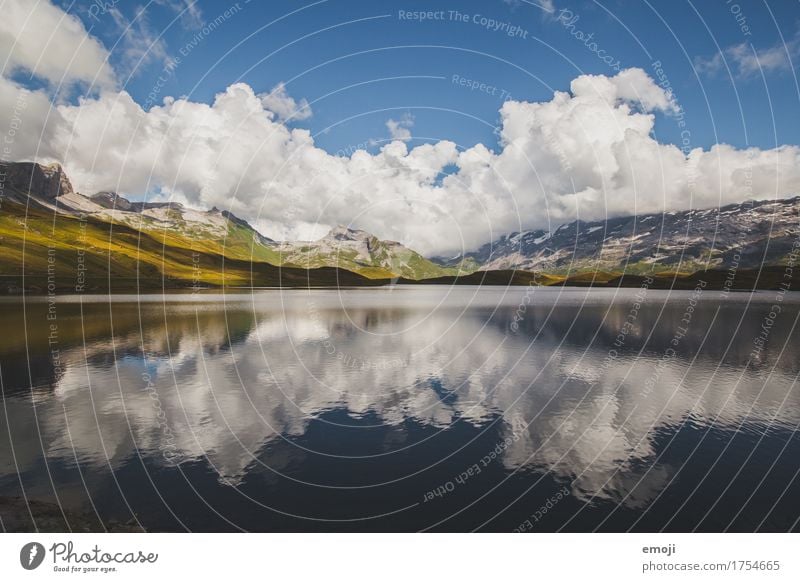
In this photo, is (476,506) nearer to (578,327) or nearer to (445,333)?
(445,333)

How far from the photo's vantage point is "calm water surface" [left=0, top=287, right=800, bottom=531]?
24.2 m

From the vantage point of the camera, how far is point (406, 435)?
35312mm

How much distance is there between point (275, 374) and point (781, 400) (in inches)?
2222

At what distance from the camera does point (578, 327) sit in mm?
98938
